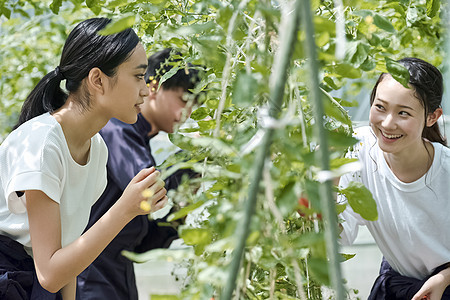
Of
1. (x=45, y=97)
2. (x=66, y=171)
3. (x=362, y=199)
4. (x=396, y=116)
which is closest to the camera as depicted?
(x=362, y=199)

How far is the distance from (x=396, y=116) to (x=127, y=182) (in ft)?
3.20

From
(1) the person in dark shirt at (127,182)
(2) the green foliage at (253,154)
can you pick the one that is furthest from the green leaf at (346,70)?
(1) the person in dark shirt at (127,182)

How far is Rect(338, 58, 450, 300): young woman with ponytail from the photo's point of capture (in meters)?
1.70

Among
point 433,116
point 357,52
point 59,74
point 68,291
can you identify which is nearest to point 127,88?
point 59,74

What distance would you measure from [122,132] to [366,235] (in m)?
2.53

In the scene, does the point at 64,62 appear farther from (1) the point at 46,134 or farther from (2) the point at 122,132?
(2) the point at 122,132

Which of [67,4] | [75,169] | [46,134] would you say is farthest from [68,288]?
[67,4]

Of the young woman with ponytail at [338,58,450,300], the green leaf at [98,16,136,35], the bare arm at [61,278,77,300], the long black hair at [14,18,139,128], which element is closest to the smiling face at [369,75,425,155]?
the young woman with ponytail at [338,58,450,300]

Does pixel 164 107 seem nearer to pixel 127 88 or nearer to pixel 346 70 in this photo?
pixel 127 88

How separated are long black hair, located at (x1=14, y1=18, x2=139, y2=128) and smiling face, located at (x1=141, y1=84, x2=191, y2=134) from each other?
2.88ft

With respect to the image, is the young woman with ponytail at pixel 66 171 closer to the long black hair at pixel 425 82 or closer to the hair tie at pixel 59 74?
the hair tie at pixel 59 74

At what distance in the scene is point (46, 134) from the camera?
1389 mm

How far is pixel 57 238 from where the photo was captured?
1313 mm

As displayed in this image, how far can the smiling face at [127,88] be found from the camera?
58.6 inches
